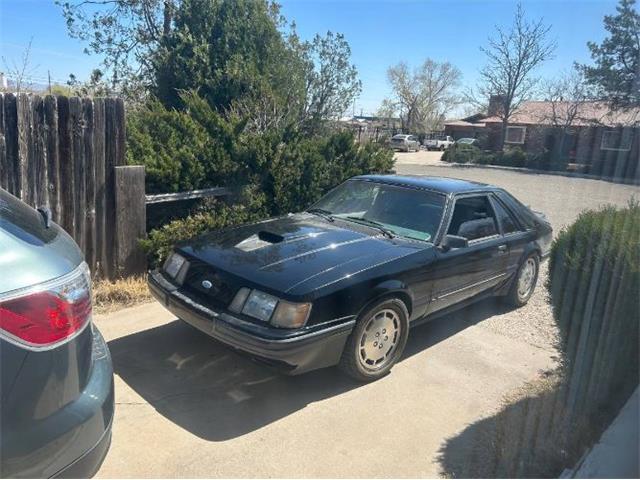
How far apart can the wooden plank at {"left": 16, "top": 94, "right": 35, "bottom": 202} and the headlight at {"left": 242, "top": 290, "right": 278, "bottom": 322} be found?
2.55 metres

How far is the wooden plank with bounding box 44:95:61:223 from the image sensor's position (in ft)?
15.7

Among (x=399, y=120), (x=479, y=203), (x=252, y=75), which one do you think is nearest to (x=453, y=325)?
(x=479, y=203)

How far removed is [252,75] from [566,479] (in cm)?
858

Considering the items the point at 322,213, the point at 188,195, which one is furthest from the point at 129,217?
the point at 322,213

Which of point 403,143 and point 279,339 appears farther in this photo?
point 403,143

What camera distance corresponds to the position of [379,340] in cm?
393

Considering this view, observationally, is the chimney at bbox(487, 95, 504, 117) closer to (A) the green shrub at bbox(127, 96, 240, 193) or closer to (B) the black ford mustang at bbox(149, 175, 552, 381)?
(A) the green shrub at bbox(127, 96, 240, 193)

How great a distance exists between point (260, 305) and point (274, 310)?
120 mm

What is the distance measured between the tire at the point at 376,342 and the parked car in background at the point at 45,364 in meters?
1.80

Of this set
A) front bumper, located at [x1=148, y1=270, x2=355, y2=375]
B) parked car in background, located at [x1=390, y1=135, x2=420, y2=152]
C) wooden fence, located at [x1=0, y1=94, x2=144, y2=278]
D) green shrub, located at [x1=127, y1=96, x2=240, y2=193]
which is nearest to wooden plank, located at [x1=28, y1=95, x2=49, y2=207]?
wooden fence, located at [x1=0, y1=94, x2=144, y2=278]

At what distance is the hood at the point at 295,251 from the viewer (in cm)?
358

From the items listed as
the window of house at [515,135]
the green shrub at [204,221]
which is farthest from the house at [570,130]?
the green shrub at [204,221]

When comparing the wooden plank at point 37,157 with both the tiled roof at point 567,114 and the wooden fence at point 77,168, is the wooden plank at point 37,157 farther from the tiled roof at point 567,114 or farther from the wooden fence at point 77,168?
the tiled roof at point 567,114

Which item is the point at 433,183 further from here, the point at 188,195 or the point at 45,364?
the point at 45,364
